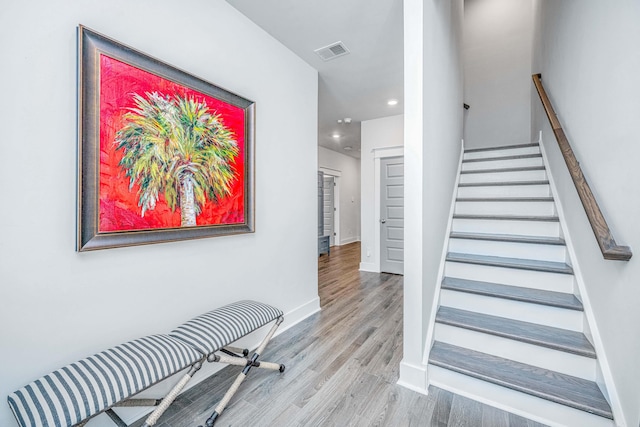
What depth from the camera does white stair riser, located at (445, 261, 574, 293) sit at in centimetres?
195

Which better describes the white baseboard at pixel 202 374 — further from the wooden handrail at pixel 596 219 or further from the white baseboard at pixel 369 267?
the wooden handrail at pixel 596 219

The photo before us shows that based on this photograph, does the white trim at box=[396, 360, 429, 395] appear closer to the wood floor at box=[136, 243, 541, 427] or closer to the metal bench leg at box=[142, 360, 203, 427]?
the wood floor at box=[136, 243, 541, 427]

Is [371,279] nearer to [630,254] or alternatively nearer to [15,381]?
[630,254]

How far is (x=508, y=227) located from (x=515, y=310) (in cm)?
90

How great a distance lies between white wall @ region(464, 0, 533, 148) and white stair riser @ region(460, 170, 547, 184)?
5.35ft

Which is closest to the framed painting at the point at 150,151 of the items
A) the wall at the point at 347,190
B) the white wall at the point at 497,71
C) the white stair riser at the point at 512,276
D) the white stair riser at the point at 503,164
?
the white stair riser at the point at 512,276

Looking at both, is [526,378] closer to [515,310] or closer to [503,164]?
[515,310]

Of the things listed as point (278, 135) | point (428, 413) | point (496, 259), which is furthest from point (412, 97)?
point (428, 413)

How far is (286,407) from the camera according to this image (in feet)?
5.23

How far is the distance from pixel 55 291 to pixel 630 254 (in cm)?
253

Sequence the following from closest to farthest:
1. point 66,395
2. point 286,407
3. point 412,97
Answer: point 66,395 → point 286,407 → point 412,97

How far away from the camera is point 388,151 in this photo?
4.61m

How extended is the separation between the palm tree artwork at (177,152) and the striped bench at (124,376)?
0.66m

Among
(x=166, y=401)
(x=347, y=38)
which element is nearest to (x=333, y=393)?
(x=166, y=401)
